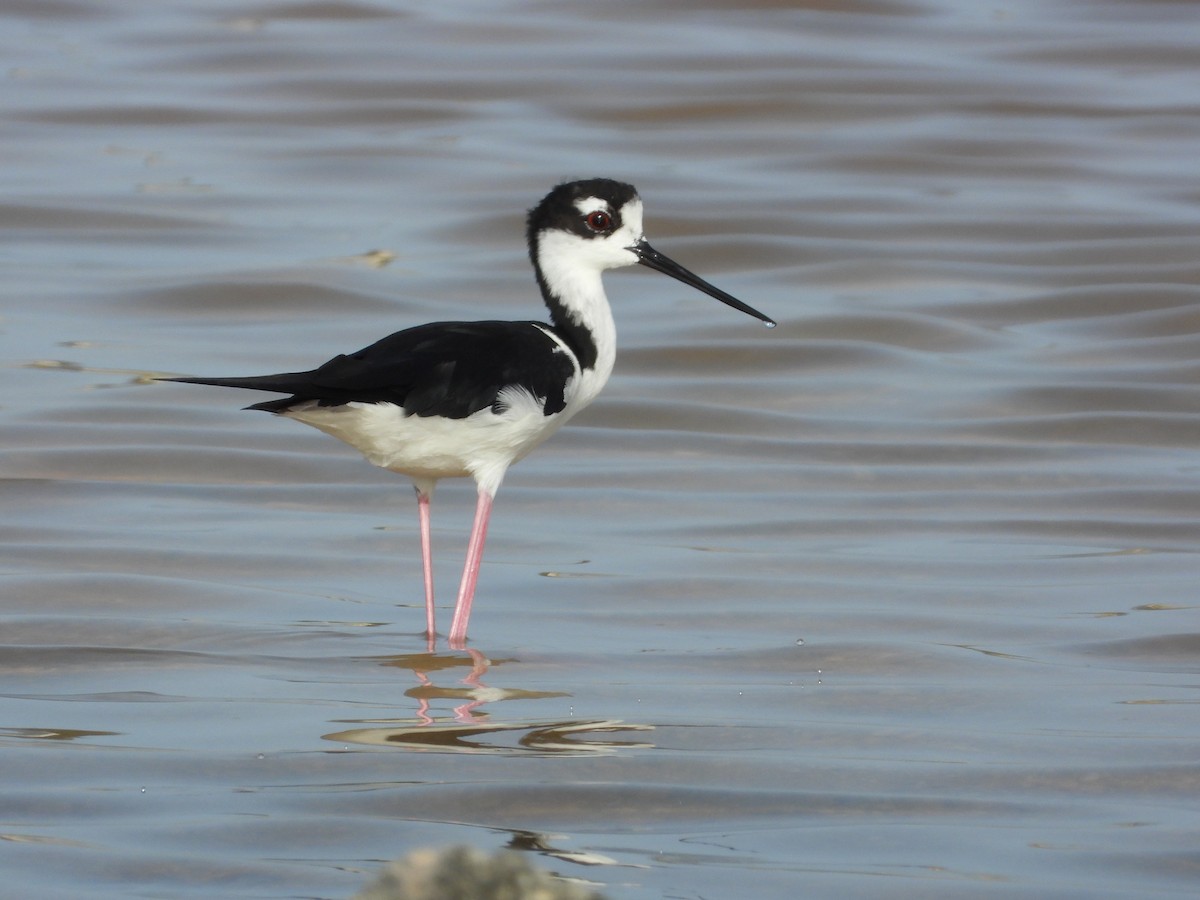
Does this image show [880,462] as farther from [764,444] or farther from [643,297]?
[643,297]

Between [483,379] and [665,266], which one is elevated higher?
[665,266]

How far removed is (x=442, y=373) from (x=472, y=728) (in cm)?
124

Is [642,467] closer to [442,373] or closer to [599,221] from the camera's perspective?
[599,221]

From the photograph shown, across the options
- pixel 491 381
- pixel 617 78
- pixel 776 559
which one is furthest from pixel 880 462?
pixel 617 78

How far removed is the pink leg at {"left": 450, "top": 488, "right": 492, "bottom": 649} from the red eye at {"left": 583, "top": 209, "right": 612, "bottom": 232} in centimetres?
96

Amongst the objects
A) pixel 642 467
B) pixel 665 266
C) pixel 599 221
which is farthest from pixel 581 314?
pixel 642 467

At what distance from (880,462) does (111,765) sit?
4.50 meters

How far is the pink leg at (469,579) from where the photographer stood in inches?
242

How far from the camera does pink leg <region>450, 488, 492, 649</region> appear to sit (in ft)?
20.2

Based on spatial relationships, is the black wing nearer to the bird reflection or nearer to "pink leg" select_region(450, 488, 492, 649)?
"pink leg" select_region(450, 488, 492, 649)

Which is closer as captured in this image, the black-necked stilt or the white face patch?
the black-necked stilt

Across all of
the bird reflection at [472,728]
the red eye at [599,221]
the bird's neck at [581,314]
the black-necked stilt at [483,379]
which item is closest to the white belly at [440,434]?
the black-necked stilt at [483,379]

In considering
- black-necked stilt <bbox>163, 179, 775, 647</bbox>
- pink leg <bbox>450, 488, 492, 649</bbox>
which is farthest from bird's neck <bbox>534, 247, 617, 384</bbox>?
pink leg <bbox>450, 488, 492, 649</bbox>

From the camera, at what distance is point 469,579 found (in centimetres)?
630
